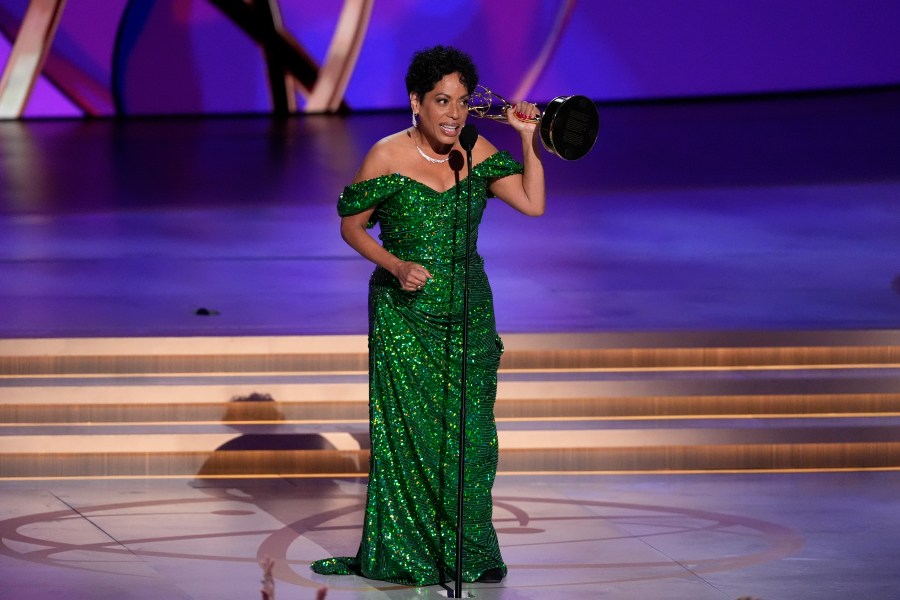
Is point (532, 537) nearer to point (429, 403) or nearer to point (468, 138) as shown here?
point (429, 403)

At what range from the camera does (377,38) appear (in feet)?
50.9

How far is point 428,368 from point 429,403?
0.11m

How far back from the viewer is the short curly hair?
4230 millimetres

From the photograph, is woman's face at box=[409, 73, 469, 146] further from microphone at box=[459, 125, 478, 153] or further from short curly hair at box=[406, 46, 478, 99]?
microphone at box=[459, 125, 478, 153]

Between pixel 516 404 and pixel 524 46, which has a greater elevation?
pixel 524 46

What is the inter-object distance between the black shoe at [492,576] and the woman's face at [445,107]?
1.29 metres

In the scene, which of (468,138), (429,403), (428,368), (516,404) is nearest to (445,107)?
(468,138)

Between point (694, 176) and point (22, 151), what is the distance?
6.04 metres

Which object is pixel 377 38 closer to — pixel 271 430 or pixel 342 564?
pixel 271 430

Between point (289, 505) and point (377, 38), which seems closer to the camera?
point (289, 505)

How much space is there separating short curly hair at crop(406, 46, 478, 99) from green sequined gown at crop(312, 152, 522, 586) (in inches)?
11.3

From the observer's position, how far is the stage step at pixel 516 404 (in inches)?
232

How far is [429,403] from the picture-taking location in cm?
441

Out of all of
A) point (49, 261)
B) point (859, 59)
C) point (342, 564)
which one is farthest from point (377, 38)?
point (342, 564)
